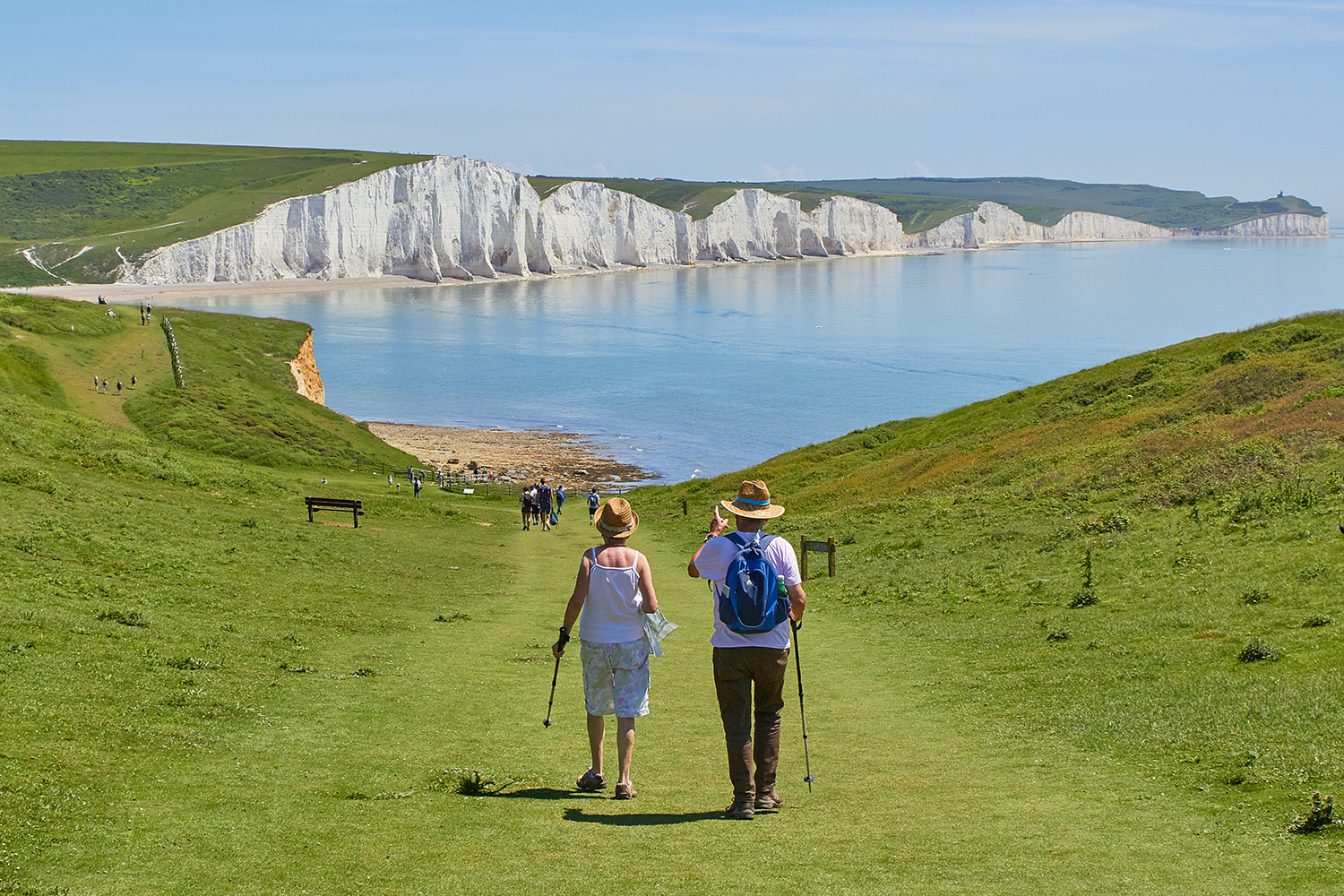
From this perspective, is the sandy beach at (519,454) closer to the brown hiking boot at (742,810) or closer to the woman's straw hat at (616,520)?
the woman's straw hat at (616,520)

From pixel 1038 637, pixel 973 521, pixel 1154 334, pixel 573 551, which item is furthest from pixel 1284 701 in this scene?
pixel 1154 334

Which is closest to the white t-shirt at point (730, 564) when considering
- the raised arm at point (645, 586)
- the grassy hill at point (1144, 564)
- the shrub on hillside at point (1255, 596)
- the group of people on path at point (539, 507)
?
the raised arm at point (645, 586)

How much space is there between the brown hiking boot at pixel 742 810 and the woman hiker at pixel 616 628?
3.39ft

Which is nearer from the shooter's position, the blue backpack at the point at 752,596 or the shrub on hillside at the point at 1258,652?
the blue backpack at the point at 752,596

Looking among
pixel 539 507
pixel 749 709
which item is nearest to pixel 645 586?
pixel 749 709

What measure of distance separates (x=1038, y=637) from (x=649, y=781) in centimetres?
836

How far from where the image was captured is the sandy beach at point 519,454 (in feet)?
200

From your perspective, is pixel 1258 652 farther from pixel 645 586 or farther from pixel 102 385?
pixel 102 385

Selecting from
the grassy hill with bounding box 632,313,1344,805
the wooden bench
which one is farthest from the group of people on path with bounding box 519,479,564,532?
the wooden bench

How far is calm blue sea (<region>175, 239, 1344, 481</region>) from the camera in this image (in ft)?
277

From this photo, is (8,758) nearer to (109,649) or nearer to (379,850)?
(379,850)

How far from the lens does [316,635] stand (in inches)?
635

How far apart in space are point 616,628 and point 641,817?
61.1 inches

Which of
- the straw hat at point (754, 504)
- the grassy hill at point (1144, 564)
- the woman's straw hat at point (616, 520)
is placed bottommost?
the grassy hill at point (1144, 564)
